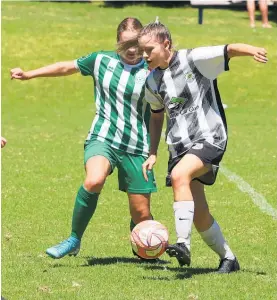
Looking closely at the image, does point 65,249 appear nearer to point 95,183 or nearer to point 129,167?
point 95,183

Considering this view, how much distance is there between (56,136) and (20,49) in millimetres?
7906

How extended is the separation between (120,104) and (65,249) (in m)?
1.25

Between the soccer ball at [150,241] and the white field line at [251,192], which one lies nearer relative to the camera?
the soccer ball at [150,241]

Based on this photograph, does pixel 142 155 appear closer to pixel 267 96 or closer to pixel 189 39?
pixel 267 96

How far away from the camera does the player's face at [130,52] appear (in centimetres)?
786

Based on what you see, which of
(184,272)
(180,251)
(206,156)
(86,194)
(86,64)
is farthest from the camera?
(86,64)

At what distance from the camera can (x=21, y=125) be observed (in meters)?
18.7

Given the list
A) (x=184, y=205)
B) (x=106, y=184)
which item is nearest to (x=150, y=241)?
(x=184, y=205)

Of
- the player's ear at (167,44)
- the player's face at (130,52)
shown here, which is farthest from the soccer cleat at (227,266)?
the player's face at (130,52)

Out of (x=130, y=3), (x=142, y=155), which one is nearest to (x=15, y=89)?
(x=130, y=3)

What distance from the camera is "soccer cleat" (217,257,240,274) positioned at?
7504 millimetres

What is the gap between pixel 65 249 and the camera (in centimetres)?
797

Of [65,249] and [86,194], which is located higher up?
[86,194]

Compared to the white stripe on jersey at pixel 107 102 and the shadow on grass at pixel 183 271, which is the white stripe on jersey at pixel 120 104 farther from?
the shadow on grass at pixel 183 271
